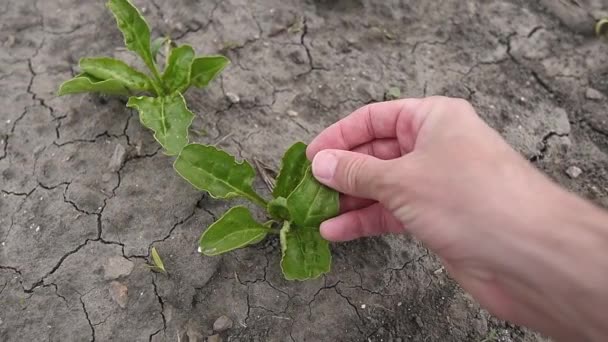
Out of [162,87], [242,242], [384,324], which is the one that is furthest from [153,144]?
[384,324]

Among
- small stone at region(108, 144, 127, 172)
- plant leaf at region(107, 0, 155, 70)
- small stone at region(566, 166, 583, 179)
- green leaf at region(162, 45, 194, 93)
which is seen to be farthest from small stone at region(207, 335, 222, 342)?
small stone at region(566, 166, 583, 179)

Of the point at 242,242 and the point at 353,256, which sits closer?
the point at 242,242

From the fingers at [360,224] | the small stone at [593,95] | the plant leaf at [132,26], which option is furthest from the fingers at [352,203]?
the small stone at [593,95]

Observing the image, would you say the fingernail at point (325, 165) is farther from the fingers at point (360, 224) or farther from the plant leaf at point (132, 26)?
the plant leaf at point (132, 26)

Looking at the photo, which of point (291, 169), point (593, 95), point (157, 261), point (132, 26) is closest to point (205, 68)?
point (132, 26)

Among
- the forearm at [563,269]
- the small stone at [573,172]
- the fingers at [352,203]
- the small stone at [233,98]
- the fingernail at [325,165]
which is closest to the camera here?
the forearm at [563,269]

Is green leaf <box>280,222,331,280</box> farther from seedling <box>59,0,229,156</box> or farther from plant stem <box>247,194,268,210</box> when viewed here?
seedling <box>59,0,229,156</box>

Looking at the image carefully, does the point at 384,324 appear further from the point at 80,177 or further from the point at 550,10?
the point at 550,10
